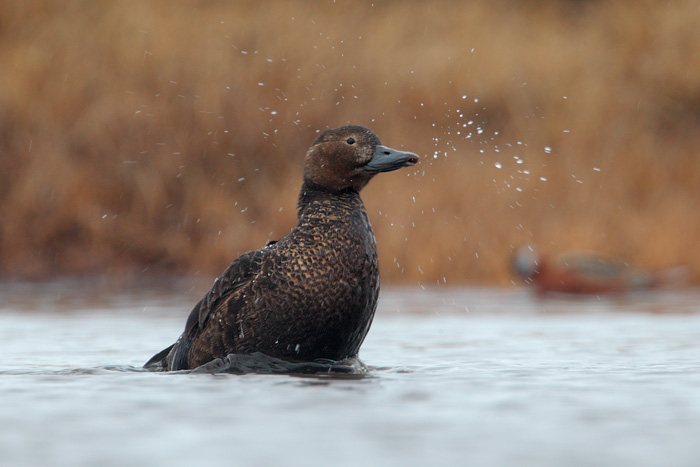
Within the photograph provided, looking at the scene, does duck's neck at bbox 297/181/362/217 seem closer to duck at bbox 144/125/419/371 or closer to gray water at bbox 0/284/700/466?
duck at bbox 144/125/419/371

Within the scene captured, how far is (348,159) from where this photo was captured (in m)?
4.40

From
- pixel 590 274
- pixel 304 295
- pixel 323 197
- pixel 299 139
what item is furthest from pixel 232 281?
pixel 299 139

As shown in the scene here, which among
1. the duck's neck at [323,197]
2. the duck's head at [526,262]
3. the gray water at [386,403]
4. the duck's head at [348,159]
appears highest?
the duck's head at [526,262]

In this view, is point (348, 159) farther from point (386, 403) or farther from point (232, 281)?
point (386, 403)

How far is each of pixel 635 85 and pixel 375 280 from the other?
9726 mm

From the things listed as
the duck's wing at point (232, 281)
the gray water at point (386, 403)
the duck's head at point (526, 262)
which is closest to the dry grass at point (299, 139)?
the duck's head at point (526, 262)

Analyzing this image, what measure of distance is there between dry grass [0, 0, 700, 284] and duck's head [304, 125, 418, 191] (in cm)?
538

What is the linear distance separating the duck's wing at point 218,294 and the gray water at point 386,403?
0.23 meters

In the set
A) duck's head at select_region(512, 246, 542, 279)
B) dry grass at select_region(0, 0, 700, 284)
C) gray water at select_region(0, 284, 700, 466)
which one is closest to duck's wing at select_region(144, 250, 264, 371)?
gray water at select_region(0, 284, 700, 466)

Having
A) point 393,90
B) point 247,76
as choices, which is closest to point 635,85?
point 393,90

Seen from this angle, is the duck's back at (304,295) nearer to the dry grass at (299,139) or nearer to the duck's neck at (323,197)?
the duck's neck at (323,197)

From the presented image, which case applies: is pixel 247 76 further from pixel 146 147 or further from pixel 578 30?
pixel 578 30

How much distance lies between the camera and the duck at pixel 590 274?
9320 millimetres

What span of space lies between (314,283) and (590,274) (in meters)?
5.84
